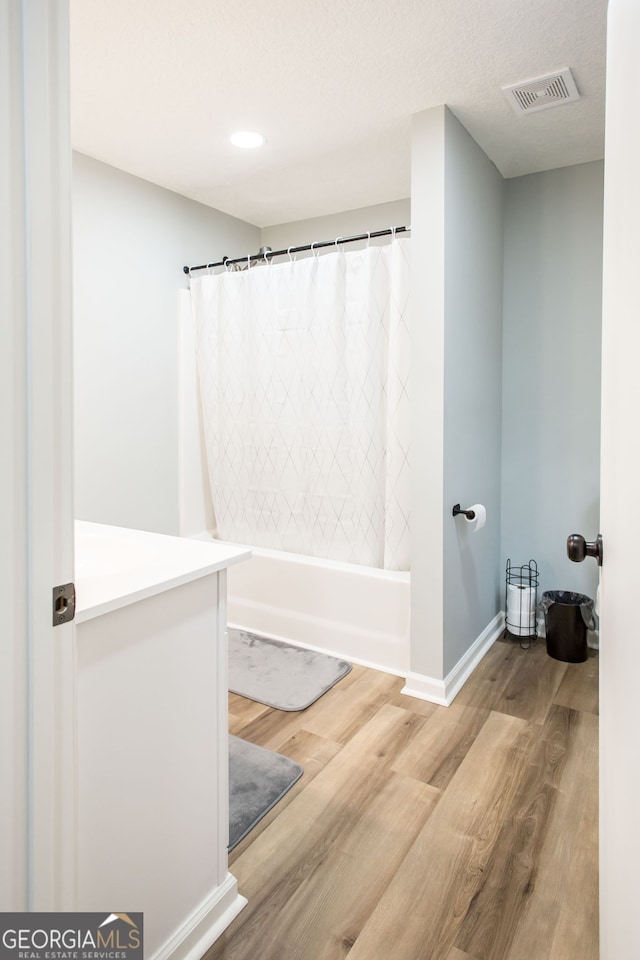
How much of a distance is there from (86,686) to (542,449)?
258 cm

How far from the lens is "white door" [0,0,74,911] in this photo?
748mm

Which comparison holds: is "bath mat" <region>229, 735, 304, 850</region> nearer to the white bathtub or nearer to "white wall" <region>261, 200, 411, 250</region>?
the white bathtub

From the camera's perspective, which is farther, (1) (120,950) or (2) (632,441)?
(1) (120,950)

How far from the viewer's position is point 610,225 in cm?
97

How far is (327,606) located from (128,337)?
1.69m

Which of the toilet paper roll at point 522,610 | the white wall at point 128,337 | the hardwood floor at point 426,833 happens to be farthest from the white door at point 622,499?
the white wall at point 128,337

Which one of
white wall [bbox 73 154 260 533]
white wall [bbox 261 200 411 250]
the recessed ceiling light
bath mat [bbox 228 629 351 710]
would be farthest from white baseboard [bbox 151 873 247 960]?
white wall [bbox 261 200 411 250]

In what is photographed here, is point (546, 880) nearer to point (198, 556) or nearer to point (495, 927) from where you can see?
point (495, 927)

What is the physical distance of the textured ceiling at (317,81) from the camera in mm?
1668

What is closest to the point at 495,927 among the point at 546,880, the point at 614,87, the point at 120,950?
the point at 546,880

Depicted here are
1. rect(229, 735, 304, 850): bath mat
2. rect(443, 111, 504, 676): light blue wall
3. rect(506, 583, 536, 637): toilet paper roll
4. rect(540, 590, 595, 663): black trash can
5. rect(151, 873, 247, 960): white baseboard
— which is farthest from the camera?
rect(506, 583, 536, 637): toilet paper roll

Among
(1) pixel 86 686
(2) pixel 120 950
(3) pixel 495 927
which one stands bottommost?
(3) pixel 495 927

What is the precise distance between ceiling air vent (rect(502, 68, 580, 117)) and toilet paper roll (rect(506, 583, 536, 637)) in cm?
213

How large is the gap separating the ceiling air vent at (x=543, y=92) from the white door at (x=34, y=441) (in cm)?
180
